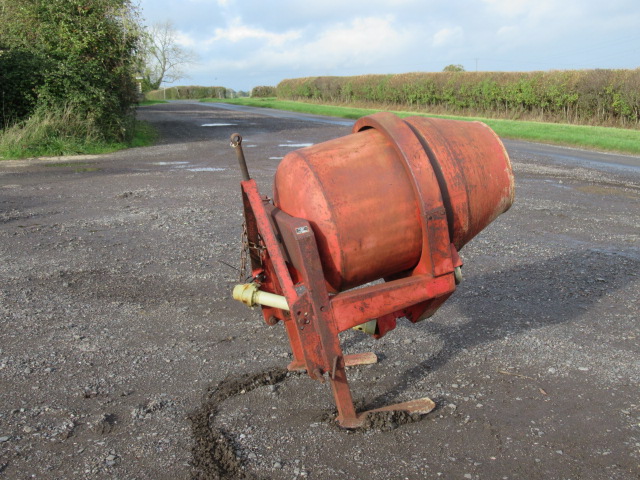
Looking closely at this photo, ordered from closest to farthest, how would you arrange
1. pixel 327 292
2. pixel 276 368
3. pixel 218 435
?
pixel 327 292, pixel 218 435, pixel 276 368

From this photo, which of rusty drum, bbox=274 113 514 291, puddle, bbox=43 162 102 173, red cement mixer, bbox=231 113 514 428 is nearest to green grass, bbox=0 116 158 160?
puddle, bbox=43 162 102 173

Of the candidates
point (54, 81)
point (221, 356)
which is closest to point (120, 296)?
point (221, 356)

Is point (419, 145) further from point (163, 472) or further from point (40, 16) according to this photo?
point (40, 16)

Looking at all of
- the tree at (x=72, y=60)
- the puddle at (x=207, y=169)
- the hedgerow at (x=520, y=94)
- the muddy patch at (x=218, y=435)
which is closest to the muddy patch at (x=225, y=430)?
the muddy patch at (x=218, y=435)

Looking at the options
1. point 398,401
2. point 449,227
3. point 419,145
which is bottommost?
point 398,401

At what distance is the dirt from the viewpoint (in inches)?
113

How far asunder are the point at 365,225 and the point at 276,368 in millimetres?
1305

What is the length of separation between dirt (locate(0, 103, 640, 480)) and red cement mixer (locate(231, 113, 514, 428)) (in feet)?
1.29

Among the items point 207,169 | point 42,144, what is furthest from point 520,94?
point 42,144

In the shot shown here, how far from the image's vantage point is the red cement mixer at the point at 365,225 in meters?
2.84

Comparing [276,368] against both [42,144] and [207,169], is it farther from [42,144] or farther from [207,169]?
[42,144]

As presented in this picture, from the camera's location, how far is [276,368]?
3.76 meters

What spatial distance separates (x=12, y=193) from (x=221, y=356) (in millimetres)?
7041

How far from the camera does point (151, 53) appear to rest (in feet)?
59.6
